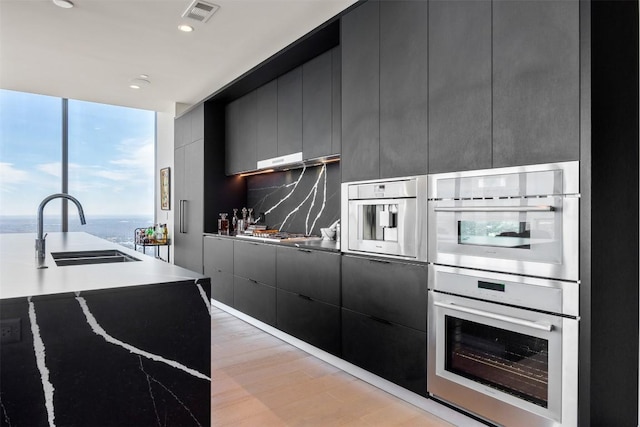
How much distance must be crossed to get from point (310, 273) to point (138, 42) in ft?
8.95

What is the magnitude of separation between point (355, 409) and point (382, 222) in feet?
3.67

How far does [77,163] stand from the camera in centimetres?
634

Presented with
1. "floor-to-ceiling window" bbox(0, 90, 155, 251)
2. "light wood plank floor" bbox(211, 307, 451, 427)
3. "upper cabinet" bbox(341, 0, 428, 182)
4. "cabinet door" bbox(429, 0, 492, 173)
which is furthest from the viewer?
"floor-to-ceiling window" bbox(0, 90, 155, 251)

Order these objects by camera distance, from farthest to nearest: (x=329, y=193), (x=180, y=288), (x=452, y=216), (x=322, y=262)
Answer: (x=329, y=193) < (x=322, y=262) < (x=452, y=216) < (x=180, y=288)

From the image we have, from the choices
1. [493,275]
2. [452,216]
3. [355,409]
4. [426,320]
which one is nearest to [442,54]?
[452,216]

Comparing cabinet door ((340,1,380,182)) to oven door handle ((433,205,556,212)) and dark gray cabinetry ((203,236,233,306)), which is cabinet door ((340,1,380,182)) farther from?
dark gray cabinetry ((203,236,233,306))

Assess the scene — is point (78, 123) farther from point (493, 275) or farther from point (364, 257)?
point (493, 275)

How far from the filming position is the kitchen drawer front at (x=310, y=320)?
2.94 meters

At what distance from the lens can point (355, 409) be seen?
2.37 meters

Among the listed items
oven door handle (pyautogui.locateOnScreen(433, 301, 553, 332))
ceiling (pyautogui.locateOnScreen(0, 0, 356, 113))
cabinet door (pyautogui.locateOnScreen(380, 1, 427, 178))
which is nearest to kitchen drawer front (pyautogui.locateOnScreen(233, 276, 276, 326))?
cabinet door (pyautogui.locateOnScreen(380, 1, 427, 178))

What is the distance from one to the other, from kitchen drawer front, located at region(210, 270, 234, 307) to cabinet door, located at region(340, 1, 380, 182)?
2188mm

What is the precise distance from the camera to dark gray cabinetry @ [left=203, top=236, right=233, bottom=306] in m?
4.44

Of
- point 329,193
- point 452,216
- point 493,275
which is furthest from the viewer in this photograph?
point 329,193

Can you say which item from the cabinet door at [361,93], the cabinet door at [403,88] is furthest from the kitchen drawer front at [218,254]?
the cabinet door at [403,88]
